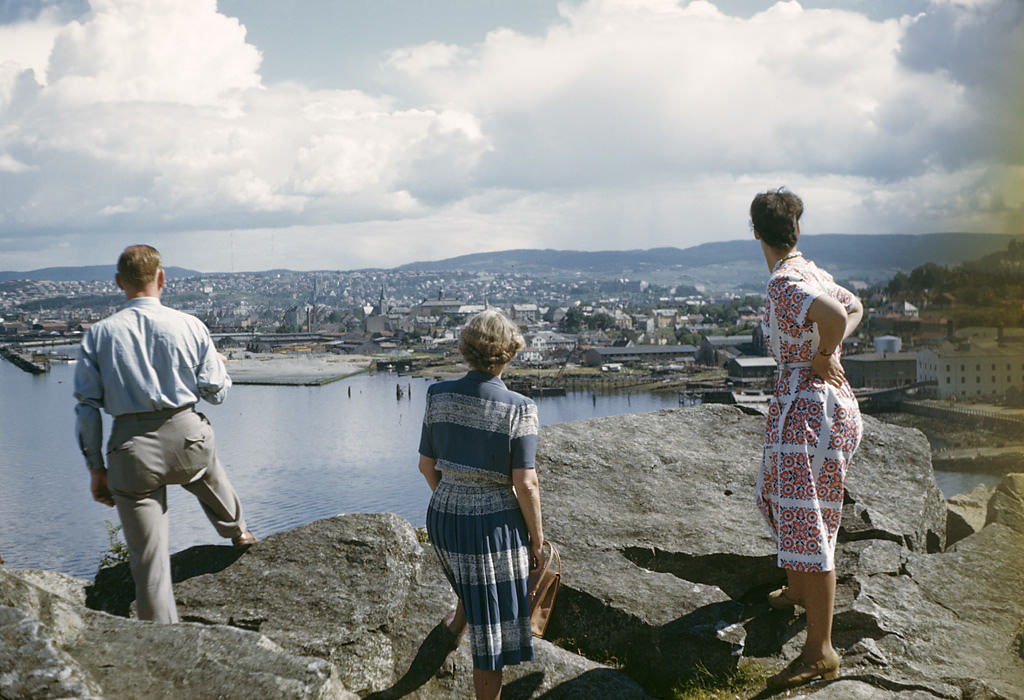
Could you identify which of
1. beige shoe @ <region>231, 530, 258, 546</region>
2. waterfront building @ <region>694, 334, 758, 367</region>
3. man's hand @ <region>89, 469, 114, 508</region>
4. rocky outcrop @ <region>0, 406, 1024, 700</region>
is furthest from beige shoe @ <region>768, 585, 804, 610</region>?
waterfront building @ <region>694, 334, 758, 367</region>

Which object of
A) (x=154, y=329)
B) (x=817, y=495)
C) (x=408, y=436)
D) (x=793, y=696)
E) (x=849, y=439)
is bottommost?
(x=408, y=436)

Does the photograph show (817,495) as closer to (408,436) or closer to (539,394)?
(408,436)

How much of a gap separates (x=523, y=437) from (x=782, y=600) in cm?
165

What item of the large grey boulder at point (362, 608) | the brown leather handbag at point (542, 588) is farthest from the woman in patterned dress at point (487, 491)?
the large grey boulder at point (362, 608)

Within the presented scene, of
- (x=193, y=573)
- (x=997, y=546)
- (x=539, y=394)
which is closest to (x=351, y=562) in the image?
(x=193, y=573)

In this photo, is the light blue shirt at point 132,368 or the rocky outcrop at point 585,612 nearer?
the rocky outcrop at point 585,612

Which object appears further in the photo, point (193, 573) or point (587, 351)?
point (587, 351)

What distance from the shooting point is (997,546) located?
410 cm

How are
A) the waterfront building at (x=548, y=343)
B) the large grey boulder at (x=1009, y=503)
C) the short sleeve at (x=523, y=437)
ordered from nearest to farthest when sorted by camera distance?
the short sleeve at (x=523, y=437) → the large grey boulder at (x=1009, y=503) → the waterfront building at (x=548, y=343)

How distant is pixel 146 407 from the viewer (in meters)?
2.85

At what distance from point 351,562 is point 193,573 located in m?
0.67

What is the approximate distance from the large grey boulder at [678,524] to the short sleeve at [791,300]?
1.30m

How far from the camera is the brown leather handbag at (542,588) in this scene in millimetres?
2768

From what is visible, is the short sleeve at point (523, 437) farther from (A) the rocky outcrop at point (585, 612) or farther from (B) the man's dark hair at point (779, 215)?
(B) the man's dark hair at point (779, 215)
